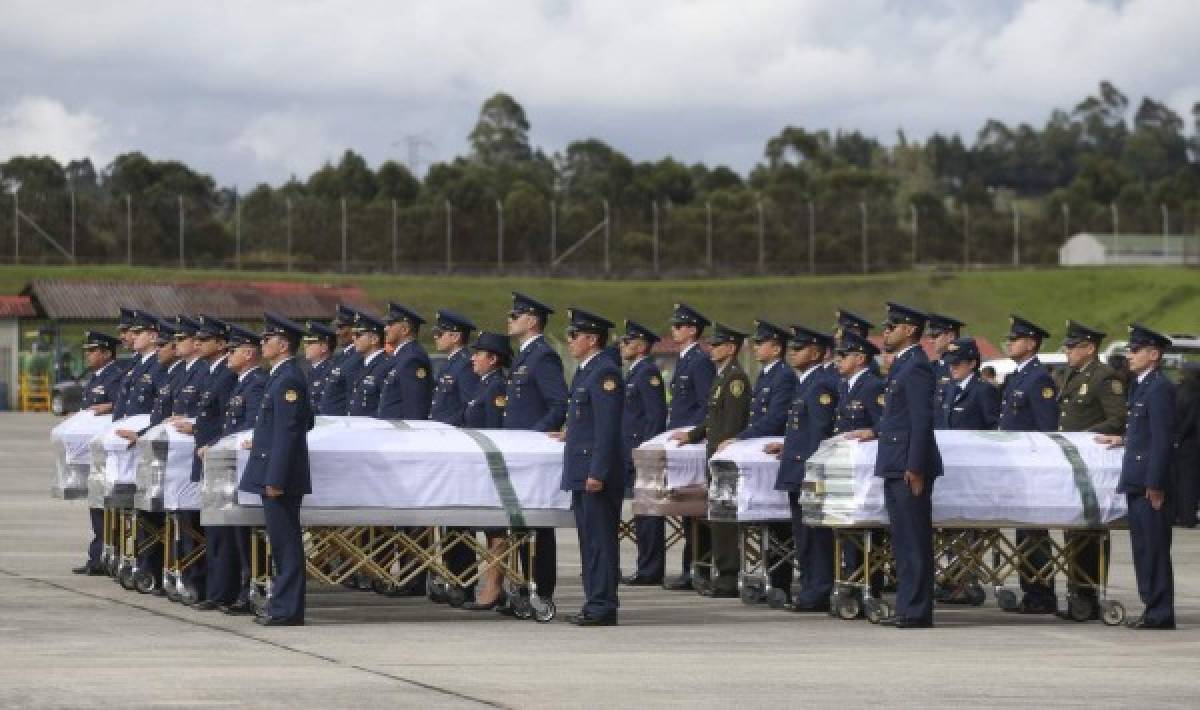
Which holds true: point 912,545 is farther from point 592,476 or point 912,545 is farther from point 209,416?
point 209,416

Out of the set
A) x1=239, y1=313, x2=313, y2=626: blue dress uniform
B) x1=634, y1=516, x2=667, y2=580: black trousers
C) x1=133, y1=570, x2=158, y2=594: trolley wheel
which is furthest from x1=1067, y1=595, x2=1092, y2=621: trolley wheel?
x1=133, y1=570, x2=158, y2=594: trolley wheel

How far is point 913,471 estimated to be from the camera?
632 inches

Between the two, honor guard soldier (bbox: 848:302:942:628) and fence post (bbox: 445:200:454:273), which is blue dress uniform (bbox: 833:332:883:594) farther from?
fence post (bbox: 445:200:454:273)

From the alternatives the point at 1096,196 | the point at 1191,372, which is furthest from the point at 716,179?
the point at 1191,372

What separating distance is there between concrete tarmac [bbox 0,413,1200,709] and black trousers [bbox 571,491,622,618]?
0.25m

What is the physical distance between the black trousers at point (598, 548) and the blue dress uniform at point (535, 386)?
0.72 meters

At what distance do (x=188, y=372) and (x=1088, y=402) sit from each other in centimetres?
652

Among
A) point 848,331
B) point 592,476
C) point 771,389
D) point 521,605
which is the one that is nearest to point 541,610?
point 521,605

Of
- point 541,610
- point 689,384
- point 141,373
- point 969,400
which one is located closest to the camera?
point 541,610

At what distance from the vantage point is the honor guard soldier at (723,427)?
18.6 metres

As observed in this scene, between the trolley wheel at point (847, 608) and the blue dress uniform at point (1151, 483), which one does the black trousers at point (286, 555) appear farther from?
the blue dress uniform at point (1151, 483)

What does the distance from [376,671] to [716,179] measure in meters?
152

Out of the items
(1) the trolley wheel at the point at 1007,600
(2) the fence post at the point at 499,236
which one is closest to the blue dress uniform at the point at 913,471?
(1) the trolley wheel at the point at 1007,600

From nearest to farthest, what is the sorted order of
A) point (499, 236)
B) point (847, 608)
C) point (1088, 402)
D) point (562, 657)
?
1. point (562, 657)
2. point (847, 608)
3. point (1088, 402)
4. point (499, 236)
